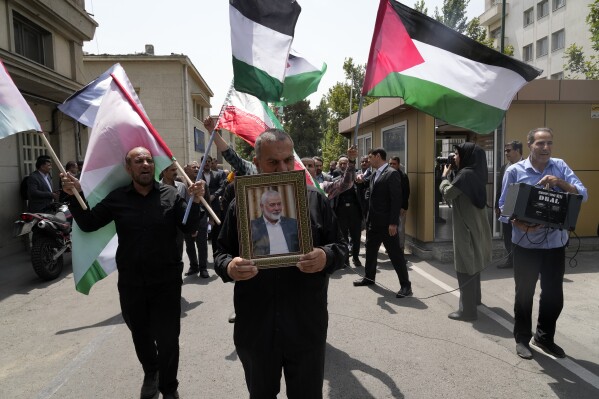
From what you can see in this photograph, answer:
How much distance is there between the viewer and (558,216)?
3.83m

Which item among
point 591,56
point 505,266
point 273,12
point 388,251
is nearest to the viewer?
point 273,12

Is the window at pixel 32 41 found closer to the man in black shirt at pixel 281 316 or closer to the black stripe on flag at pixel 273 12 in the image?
the black stripe on flag at pixel 273 12

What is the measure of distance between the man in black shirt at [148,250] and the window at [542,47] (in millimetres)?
41142

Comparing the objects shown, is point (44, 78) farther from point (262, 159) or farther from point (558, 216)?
point (558, 216)

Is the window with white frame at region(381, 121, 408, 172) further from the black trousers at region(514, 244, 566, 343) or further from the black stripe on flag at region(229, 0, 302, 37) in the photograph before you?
the black stripe on flag at region(229, 0, 302, 37)

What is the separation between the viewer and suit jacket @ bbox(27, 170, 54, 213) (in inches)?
350

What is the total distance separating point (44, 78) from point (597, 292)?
11628mm

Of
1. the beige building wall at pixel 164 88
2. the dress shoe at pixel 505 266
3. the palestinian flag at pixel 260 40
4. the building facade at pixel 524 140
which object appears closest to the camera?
the palestinian flag at pixel 260 40

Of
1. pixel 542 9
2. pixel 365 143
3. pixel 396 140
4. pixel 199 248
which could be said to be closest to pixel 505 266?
pixel 396 140

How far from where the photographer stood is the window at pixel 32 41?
10562 millimetres

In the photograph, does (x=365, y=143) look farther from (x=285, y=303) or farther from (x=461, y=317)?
(x=285, y=303)

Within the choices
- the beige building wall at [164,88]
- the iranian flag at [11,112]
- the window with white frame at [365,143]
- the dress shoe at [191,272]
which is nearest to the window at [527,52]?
the beige building wall at [164,88]

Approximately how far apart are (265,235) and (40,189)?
885 centimetres

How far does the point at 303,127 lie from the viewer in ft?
147
